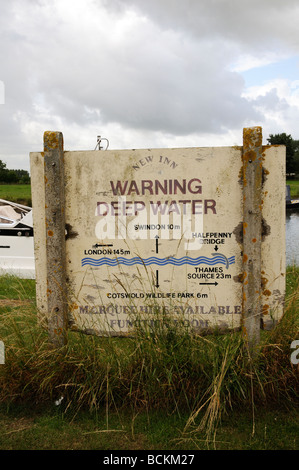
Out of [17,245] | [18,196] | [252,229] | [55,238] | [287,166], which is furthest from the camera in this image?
[287,166]

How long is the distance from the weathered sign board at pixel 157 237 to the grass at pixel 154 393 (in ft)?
0.81

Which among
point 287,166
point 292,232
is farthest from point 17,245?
point 287,166

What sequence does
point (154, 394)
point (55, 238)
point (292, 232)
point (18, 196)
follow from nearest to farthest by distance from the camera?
1. point (154, 394)
2. point (55, 238)
3. point (292, 232)
4. point (18, 196)

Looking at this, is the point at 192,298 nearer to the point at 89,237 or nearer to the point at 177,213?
the point at 177,213

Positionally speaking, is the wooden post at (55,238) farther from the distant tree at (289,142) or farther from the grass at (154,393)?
the distant tree at (289,142)

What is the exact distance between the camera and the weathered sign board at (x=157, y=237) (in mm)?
3760

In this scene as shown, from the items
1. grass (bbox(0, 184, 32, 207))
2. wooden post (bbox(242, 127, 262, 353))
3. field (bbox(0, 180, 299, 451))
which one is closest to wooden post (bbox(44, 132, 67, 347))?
field (bbox(0, 180, 299, 451))

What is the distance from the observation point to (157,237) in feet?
12.7

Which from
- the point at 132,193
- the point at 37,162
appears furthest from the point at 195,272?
the point at 37,162

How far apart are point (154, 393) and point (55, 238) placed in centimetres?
153

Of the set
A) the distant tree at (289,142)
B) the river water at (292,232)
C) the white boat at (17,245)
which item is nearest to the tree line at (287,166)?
the distant tree at (289,142)

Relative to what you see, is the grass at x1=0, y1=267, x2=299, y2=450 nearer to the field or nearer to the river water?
the field

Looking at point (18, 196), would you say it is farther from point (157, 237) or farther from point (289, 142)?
point (289, 142)

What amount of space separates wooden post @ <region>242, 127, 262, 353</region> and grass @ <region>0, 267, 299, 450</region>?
0.18 metres
